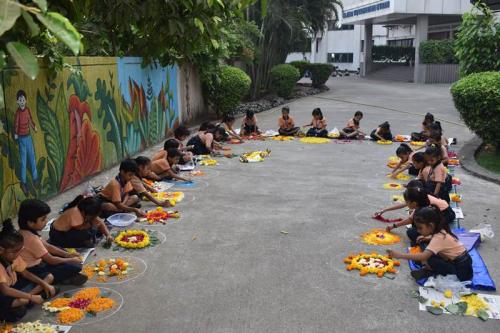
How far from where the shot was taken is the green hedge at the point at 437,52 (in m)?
35.2

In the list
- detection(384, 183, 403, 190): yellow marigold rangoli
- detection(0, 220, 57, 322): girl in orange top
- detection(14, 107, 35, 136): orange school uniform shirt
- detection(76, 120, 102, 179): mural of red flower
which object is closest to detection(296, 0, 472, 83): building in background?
detection(384, 183, 403, 190): yellow marigold rangoli

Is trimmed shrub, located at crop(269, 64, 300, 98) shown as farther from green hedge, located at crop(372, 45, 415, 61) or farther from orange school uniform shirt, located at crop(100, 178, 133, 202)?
green hedge, located at crop(372, 45, 415, 61)

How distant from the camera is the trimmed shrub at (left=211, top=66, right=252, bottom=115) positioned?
18.5 metres

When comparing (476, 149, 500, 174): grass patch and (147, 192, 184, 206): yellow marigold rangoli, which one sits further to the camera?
(476, 149, 500, 174): grass patch

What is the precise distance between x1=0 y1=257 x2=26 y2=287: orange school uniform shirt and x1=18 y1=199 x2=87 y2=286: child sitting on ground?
176mm

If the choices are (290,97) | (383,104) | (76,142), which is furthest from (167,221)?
(290,97)

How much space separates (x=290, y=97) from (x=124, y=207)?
2101 cm

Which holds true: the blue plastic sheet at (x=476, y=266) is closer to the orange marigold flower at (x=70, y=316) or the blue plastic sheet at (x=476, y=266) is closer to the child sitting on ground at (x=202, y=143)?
the orange marigold flower at (x=70, y=316)

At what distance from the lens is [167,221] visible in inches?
294

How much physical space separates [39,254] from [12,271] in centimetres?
42

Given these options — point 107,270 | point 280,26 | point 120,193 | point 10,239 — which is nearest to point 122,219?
point 120,193

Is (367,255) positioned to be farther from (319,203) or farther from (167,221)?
(167,221)

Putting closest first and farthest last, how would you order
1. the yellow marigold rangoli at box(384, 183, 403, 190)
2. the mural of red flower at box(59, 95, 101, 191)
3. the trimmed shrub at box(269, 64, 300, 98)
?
the mural of red flower at box(59, 95, 101, 191), the yellow marigold rangoli at box(384, 183, 403, 190), the trimmed shrub at box(269, 64, 300, 98)

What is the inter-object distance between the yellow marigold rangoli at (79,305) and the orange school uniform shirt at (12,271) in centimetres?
41
